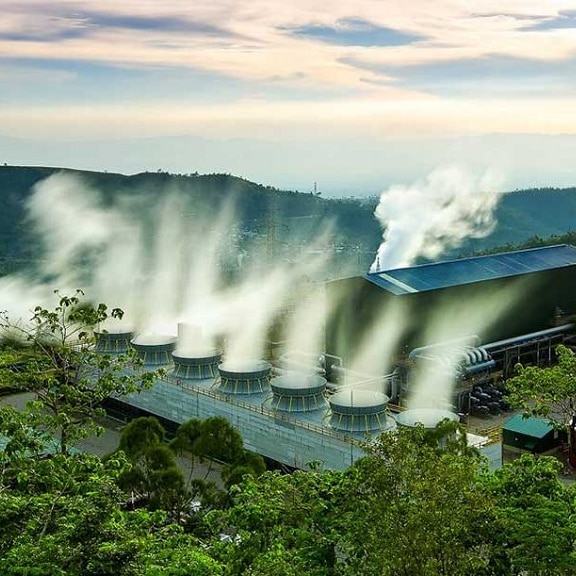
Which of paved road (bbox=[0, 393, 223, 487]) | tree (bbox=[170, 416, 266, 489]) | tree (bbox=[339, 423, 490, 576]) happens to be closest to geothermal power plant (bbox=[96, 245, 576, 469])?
paved road (bbox=[0, 393, 223, 487])

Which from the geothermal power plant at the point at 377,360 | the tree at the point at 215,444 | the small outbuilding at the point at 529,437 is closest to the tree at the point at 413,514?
the tree at the point at 215,444

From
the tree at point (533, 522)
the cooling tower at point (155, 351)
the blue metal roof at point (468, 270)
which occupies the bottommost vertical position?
the cooling tower at point (155, 351)

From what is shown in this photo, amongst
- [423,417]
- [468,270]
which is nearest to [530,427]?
[423,417]

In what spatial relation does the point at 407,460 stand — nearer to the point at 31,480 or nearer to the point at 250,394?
the point at 31,480

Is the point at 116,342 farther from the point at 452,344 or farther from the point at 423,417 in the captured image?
the point at 423,417

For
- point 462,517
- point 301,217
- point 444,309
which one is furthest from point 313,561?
point 301,217

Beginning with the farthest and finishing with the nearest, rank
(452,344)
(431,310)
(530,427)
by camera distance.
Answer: (452,344) → (431,310) → (530,427)

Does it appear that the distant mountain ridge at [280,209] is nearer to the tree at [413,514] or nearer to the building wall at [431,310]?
the building wall at [431,310]
